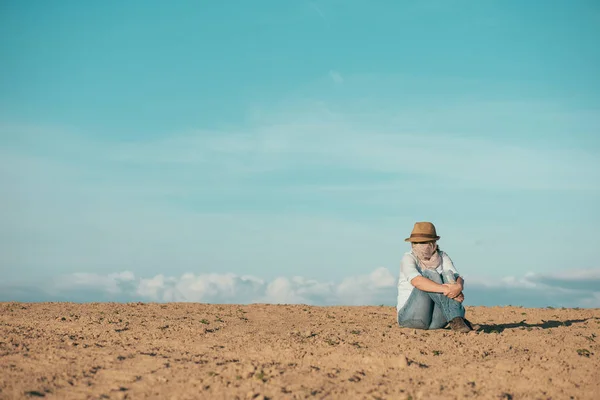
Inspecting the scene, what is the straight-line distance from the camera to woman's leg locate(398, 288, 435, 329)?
1050 centimetres

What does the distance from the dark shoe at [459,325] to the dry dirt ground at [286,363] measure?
41cm

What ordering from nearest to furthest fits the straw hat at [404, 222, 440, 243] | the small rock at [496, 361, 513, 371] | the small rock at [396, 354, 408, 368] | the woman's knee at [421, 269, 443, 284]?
1. the small rock at [496, 361, 513, 371]
2. the small rock at [396, 354, 408, 368]
3. the woman's knee at [421, 269, 443, 284]
4. the straw hat at [404, 222, 440, 243]

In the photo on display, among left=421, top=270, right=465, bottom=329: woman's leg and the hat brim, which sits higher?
the hat brim

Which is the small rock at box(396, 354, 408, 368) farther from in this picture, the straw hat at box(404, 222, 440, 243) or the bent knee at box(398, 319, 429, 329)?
the straw hat at box(404, 222, 440, 243)

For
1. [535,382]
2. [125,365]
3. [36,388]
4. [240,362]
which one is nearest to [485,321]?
[535,382]

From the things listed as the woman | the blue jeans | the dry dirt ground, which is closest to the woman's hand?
the woman

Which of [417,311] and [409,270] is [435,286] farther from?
[417,311]

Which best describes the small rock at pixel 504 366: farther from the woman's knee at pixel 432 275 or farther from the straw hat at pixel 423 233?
the straw hat at pixel 423 233

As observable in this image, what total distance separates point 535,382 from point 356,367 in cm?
232

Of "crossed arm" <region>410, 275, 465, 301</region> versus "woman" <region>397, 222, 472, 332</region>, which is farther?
"woman" <region>397, 222, 472, 332</region>

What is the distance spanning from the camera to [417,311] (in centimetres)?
1070

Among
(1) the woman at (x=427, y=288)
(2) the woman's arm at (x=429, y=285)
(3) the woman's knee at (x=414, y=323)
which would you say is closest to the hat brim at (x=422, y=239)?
(1) the woman at (x=427, y=288)

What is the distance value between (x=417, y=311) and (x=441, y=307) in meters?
0.44

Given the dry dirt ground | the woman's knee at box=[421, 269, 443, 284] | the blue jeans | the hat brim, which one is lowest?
the dry dirt ground
